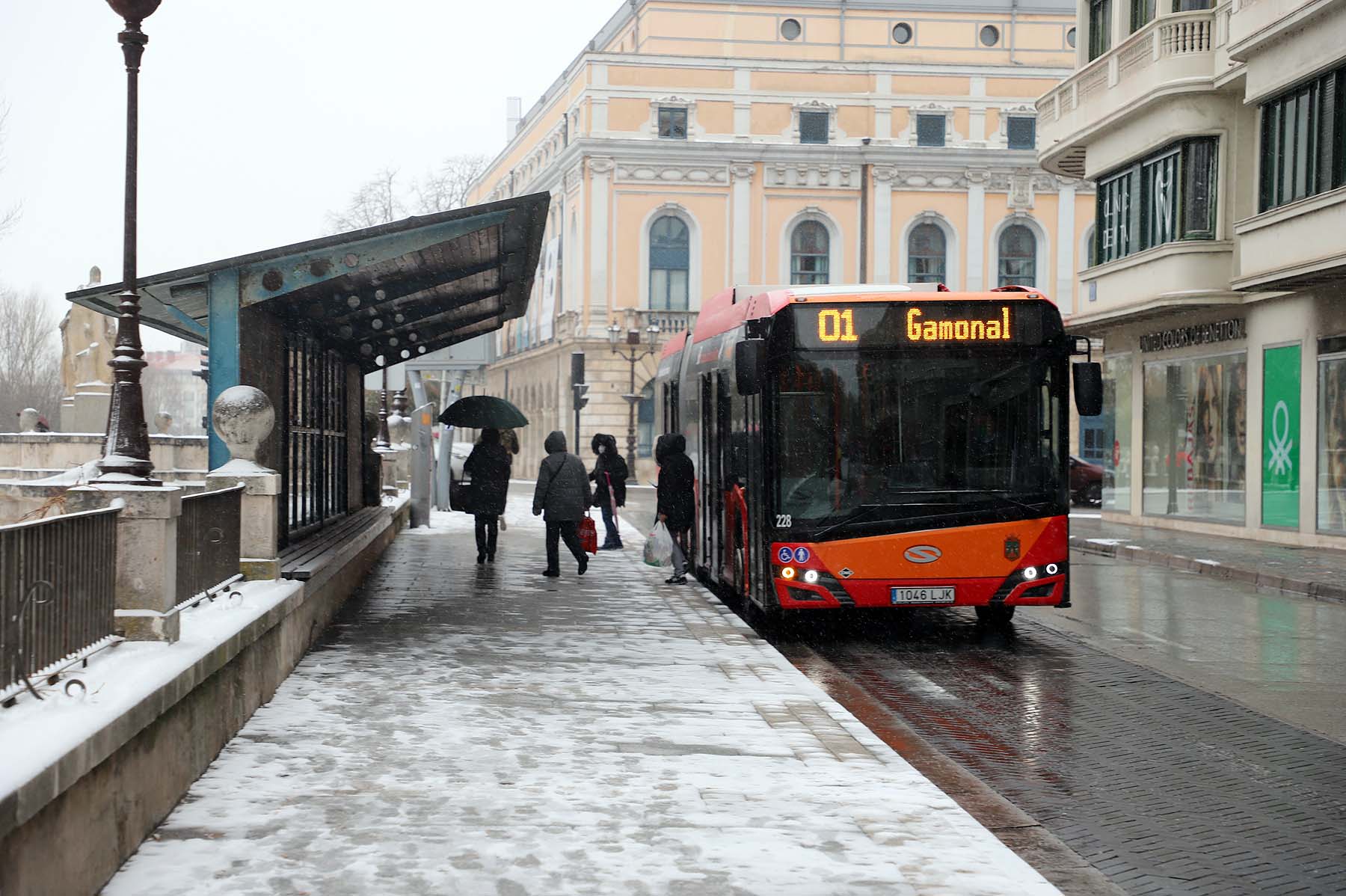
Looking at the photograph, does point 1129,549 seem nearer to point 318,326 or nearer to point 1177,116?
point 1177,116

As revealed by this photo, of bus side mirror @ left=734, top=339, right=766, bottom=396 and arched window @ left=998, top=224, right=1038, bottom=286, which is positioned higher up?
arched window @ left=998, top=224, right=1038, bottom=286

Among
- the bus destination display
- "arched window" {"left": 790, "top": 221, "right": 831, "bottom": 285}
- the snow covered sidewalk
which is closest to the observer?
the snow covered sidewalk

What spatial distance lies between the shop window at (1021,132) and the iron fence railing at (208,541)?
5295 cm

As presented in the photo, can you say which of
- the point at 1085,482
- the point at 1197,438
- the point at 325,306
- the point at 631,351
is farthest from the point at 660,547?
the point at 631,351

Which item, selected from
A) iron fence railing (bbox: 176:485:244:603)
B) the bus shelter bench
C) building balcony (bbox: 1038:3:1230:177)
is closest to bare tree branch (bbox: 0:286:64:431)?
building balcony (bbox: 1038:3:1230:177)

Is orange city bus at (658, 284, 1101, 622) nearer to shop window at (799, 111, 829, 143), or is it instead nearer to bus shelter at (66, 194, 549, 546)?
bus shelter at (66, 194, 549, 546)

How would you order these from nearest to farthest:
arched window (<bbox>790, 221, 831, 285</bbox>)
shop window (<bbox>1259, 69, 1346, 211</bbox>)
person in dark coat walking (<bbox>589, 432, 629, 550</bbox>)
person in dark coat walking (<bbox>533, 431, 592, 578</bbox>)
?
person in dark coat walking (<bbox>533, 431, 592, 578</bbox>) < person in dark coat walking (<bbox>589, 432, 629, 550</bbox>) < shop window (<bbox>1259, 69, 1346, 211</bbox>) < arched window (<bbox>790, 221, 831, 285</bbox>)

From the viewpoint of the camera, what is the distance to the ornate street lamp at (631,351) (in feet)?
180

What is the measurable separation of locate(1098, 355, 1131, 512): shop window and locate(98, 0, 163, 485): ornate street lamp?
25.4m


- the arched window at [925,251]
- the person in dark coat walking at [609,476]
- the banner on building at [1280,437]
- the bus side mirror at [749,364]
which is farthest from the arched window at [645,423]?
the bus side mirror at [749,364]

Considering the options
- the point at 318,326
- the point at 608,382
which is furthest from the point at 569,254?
the point at 318,326

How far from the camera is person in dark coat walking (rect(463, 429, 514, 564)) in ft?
61.2

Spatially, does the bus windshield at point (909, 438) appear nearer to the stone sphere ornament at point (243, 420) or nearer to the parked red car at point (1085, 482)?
the stone sphere ornament at point (243, 420)

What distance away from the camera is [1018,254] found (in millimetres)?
59594
